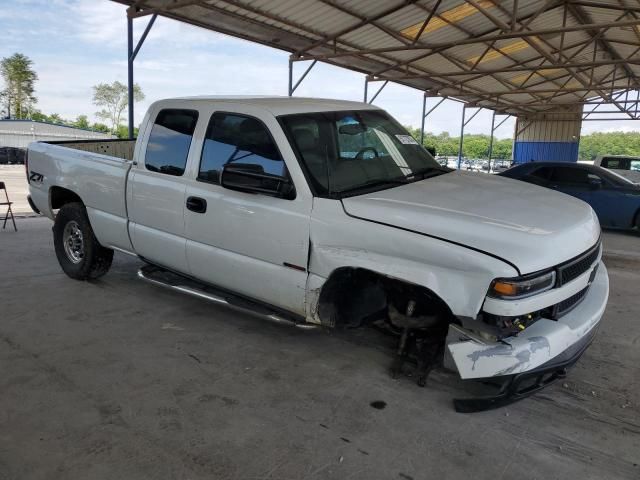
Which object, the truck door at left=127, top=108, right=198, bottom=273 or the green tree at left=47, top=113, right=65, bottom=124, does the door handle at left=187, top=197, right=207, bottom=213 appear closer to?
the truck door at left=127, top=108, right=198, bottom=273

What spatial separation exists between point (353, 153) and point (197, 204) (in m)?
1.28

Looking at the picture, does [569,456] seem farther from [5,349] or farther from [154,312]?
[5,349]

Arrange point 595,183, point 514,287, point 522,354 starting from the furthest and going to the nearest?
1. point 595,183
2. point 522,354
3. point 514,287

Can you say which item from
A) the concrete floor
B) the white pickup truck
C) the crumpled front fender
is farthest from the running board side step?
the crumpled front fender

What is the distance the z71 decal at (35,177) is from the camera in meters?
5.46

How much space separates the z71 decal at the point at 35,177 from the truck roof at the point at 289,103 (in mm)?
2267

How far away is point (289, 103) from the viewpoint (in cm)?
383

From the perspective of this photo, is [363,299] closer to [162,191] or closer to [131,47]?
[162,191]

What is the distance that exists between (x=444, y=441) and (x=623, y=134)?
236 feet

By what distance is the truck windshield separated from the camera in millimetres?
3354

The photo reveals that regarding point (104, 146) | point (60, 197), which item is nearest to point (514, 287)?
point (60, 197)

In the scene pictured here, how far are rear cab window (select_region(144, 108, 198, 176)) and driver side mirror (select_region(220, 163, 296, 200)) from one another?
34.1 inches

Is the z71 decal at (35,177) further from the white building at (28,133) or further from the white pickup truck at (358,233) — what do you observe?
the white building at (28,133)

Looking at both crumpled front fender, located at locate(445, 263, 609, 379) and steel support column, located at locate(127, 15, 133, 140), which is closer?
crumpled front fender, located at locate(445, 263, 609, 379)
